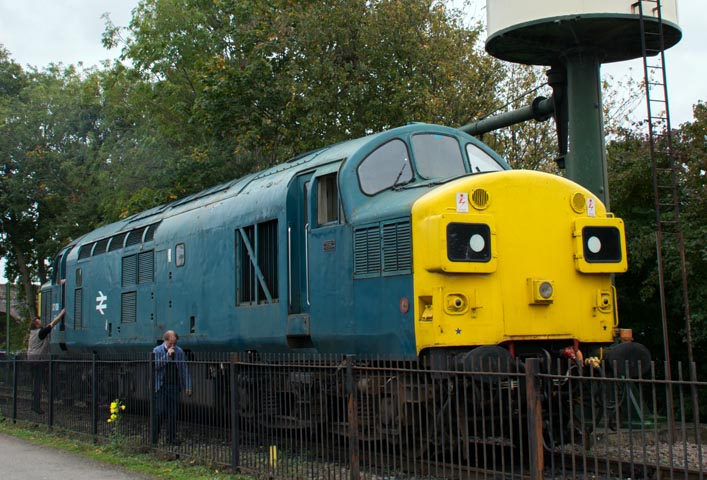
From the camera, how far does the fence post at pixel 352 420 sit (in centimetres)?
818

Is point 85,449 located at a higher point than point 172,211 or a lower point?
lower

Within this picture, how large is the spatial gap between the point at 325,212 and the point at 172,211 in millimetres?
6286

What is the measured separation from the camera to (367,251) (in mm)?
9930

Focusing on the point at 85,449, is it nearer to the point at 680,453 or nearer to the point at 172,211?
the point at 172,211

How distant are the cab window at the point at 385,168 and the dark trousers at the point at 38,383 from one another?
8.83m

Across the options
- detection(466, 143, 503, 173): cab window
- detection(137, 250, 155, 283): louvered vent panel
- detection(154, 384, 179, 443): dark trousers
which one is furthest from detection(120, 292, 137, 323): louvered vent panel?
detection(466, 143, 503, 173): cab window

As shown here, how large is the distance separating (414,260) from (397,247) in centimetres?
39

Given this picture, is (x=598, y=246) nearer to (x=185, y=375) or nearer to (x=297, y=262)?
(x=297, y=262)

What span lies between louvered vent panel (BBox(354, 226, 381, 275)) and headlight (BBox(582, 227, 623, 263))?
241 centimetres

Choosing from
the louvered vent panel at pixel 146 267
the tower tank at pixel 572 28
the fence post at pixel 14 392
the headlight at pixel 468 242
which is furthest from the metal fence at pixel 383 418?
the tower tank at pixel 572 28

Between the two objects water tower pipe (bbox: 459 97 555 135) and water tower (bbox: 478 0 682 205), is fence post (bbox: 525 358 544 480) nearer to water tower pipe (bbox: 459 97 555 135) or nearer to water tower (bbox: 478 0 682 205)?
water tower (bbox: 478 0 682 205)

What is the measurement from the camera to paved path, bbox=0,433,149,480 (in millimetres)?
10312

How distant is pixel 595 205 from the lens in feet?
33.5

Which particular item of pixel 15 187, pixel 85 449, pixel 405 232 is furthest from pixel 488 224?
pixel 15 187
